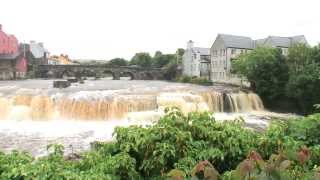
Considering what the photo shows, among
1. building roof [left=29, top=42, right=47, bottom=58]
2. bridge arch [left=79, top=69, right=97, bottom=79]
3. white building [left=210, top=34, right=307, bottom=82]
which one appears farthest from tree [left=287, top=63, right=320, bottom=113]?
building roof [left=29, top=42, right=47, bottom=58]

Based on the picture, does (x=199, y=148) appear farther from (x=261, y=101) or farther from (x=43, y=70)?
(x=43, y=70)

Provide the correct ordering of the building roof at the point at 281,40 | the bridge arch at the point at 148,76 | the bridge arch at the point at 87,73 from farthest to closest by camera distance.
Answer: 1. the bridge arch at the point at 148,76
2. the bridge arch at the point at 87,73
3. the building roof at the point at 281,40

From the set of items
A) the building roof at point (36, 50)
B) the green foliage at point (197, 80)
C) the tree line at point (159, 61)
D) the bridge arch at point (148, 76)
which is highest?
the building roof at point (36, 50)

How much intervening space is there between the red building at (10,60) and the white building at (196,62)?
1058 inches

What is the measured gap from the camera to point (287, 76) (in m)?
37.2

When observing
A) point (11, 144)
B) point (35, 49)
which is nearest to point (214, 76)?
point (35, 49)

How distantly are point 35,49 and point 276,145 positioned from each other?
8485 cm

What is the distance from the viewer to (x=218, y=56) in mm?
62250

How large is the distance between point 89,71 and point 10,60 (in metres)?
12.9

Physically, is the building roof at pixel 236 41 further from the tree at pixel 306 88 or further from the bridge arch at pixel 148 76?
the tree at pixel 306 88

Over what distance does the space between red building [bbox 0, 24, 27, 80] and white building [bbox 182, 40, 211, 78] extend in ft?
88.2

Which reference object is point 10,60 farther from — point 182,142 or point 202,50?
point 182,142

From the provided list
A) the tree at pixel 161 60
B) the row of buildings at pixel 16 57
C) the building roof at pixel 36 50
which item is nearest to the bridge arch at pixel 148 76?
the row of buildings at pixel 16 57

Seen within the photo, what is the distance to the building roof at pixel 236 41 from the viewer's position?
195ft
